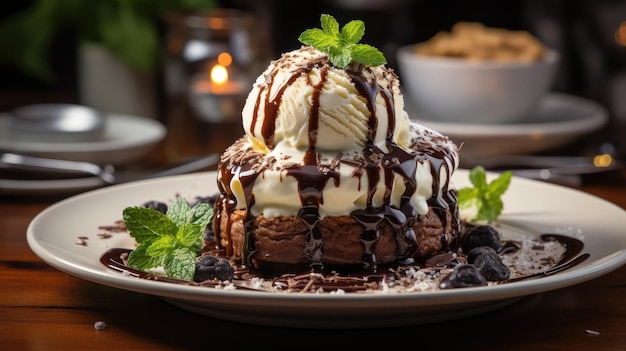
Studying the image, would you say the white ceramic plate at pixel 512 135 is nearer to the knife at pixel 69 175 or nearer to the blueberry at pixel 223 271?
the knife at pixel 69 175

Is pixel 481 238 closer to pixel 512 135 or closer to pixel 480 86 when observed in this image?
pixel 512 135

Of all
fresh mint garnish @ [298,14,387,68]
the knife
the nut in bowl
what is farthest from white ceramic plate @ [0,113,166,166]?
fresh mint garnish @ [298,14,387,68]

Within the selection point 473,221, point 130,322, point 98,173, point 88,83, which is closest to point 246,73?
point 88,83

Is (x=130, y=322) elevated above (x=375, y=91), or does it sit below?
below

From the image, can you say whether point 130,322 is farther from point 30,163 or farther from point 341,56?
point 30,163

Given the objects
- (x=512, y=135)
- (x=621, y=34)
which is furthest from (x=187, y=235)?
(x=621, y=34)

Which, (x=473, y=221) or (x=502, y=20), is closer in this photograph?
(x=473, y=221)

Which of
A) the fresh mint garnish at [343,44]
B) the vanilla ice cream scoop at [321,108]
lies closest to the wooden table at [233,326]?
the vanilla ice cream scoop at [321,108]
